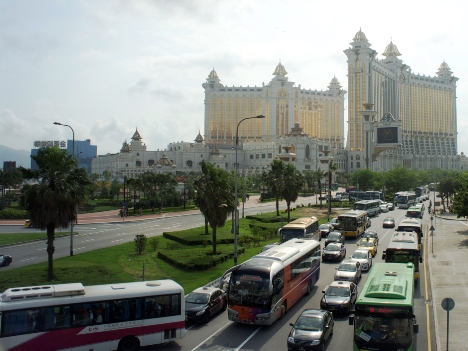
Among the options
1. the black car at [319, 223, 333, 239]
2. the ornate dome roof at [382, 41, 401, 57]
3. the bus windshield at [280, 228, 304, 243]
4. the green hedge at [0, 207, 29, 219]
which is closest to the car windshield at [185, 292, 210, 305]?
the bus windshield at [280, 228, 304, 243]

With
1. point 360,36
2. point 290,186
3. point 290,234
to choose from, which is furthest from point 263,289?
point 360,36

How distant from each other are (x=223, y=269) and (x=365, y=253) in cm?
881

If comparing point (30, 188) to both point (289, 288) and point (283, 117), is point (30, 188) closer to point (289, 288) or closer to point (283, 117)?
point (289, 288)

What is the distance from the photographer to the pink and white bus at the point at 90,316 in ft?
48.1

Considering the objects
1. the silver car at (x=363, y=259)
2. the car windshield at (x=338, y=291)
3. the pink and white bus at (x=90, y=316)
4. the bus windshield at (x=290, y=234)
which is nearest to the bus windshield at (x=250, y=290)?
the pink and white bus at (x=90, y=316)

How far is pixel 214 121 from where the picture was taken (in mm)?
178250

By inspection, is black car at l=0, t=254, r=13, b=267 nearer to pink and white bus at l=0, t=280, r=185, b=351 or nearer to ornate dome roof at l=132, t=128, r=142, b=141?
pink and white bus at l=0, t=280, r=185, b=351

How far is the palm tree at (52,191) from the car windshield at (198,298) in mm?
9083

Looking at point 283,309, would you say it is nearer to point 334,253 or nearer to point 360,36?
point 334,253

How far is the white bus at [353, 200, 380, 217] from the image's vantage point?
6087 centimetres

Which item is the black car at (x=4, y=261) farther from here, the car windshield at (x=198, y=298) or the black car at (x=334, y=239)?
the black car at (x=334, y=239)

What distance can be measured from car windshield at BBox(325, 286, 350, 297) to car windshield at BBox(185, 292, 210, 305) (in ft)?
17.4

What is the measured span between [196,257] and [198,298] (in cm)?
1071

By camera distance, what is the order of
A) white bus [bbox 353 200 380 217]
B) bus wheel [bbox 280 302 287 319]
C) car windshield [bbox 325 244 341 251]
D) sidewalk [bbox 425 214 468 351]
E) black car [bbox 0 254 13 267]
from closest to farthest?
sidewalk [bbox 425 214 468 351], bus wheel [bbox 280 302 287 319], black car [bbox 0 254 13 267], car windshield [bbox 325 244 341 251], white bus [bbox 353 200 380 217]
